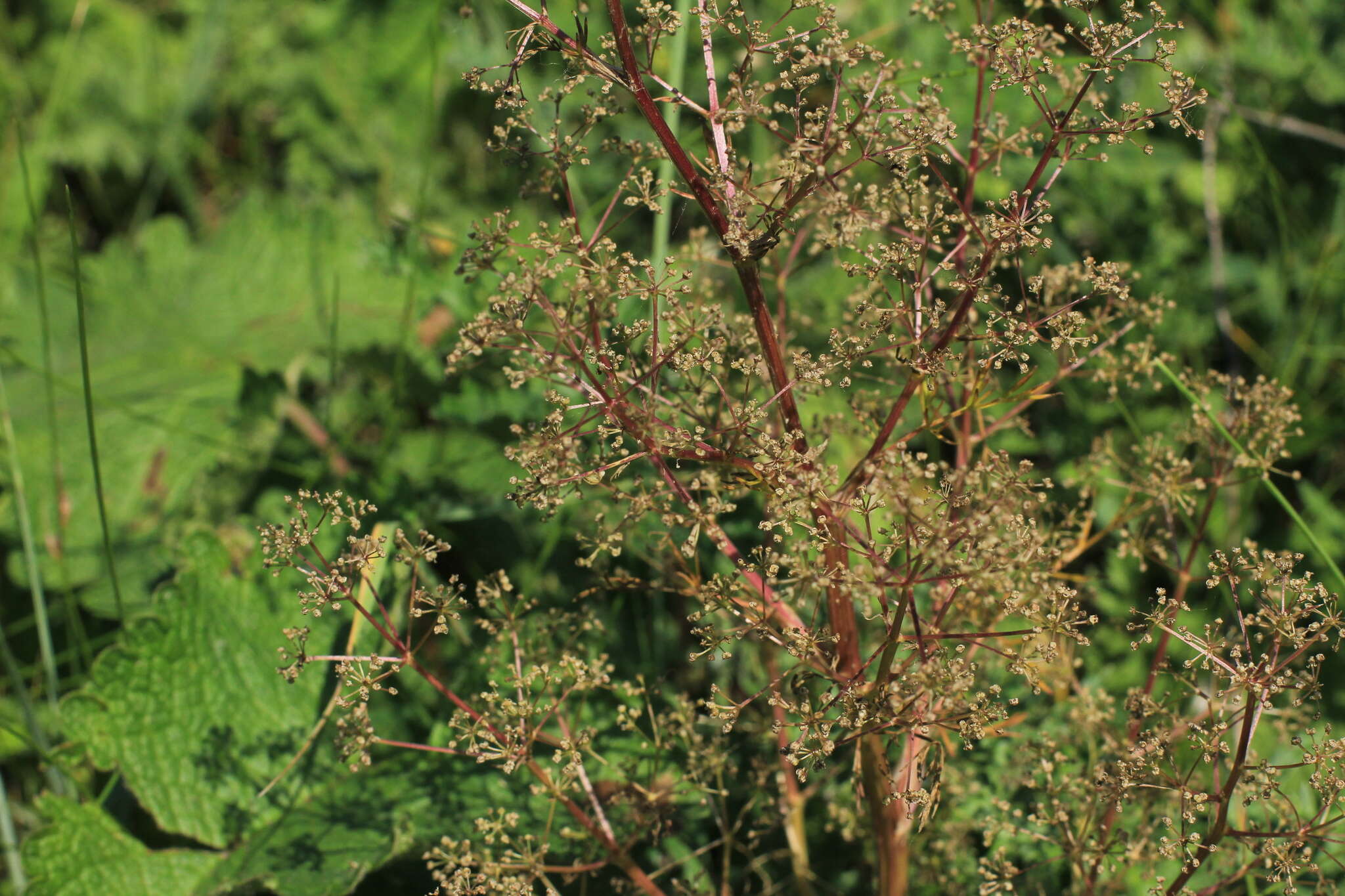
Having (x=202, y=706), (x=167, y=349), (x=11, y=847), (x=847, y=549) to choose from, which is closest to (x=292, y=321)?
(x=167, y=349)

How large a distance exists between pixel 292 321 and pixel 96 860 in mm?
2487

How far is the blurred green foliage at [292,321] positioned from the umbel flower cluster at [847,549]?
1.17 feet

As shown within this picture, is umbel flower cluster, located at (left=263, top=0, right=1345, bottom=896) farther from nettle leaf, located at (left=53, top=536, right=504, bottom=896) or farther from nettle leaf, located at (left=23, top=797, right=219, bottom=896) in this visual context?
nettle leaf, located at (left=23, top=797, right=219, bottom=896)

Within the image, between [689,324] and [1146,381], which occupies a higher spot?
[689,324]

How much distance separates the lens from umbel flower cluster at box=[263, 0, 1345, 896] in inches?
65.8

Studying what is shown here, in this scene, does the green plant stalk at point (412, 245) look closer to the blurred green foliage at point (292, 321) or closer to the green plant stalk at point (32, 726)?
the blurred green foliage at point (292, 321)

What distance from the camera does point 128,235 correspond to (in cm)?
535

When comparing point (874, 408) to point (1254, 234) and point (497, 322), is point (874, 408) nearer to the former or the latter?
point (497, 322)

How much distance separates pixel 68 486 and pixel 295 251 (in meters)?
1.40

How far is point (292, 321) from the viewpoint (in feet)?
15.0

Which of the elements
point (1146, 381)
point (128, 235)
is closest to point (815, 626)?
point (1146, 381)

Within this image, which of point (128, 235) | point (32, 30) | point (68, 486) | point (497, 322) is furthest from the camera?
point (32, 30)

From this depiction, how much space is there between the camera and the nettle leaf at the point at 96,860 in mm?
2486

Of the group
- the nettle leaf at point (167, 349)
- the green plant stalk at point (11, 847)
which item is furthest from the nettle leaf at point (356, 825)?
the nettle leaf at point (167, 349)
